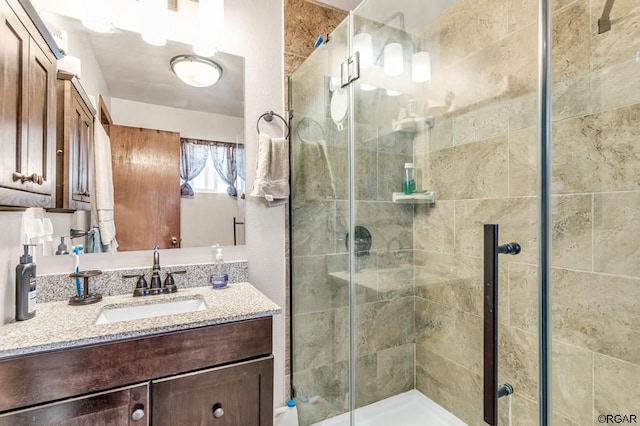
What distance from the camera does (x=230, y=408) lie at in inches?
44.9

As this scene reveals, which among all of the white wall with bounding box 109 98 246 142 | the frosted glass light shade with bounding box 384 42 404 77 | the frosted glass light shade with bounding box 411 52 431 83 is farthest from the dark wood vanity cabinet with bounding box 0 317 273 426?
A: the frosted glass light shade with bounding box 411 52 431 83

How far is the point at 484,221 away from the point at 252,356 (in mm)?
1246

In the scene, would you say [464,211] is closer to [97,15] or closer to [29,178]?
[29,178]

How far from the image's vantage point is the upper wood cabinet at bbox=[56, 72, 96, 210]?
47.1 inches

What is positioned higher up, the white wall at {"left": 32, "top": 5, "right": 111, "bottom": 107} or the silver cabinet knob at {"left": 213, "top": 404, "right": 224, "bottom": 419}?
the white wall at {"left": 32, "top": 5, "right": 111, "bottom": 107}

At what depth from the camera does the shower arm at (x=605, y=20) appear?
1121 mm

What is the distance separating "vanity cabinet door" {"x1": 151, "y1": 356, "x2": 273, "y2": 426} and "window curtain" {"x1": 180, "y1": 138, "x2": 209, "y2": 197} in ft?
2.81

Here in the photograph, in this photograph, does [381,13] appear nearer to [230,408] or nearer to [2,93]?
→ [2,93]

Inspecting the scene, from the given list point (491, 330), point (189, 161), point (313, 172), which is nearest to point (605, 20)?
point (491, 330)

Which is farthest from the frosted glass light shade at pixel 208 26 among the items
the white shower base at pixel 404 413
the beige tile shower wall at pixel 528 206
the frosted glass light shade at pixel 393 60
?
the white shower base at pixel 404 413

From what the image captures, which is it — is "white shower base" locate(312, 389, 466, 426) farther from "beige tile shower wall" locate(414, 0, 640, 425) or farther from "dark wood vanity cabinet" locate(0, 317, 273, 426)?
"dark wood vanity cabinet" locate(0, 317, 273, 426)

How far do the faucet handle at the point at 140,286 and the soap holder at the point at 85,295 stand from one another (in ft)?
0.42

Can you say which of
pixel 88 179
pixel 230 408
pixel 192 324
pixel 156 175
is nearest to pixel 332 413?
pixel 230 408

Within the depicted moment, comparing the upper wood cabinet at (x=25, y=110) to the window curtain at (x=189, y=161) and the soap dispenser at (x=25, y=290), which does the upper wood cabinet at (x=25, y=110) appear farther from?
the window curtain at (x=189, y=161)
